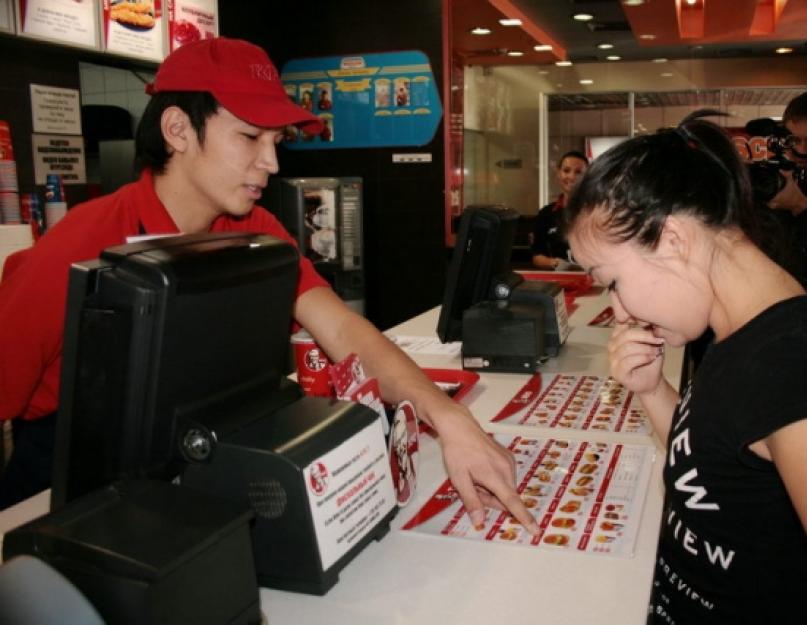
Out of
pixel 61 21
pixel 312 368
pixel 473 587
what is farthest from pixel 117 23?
pixel 473 587

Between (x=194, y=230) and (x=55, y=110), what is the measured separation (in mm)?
2954

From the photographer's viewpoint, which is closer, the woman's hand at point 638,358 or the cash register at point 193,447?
the cash register at point 193,447

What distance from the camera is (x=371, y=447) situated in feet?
3.89

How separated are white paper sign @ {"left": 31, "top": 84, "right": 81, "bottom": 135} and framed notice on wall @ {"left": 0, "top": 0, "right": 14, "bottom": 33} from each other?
0.44 metres

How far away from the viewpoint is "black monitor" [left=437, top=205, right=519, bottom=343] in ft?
7.62

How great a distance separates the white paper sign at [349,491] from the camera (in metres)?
1.06

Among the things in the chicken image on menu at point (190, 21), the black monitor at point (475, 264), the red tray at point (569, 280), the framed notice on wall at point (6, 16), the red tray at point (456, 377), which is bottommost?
the red tray at point (456, 377)

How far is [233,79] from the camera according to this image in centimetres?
163

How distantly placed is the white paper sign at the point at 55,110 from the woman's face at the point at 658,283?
3755 mm

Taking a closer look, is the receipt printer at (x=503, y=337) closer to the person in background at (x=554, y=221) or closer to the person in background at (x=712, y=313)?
the person in background at (x=712, y=313)

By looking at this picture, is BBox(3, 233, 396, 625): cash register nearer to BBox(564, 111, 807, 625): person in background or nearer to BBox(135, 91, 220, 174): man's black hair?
BBox(564, 111, 807, 625): person in background

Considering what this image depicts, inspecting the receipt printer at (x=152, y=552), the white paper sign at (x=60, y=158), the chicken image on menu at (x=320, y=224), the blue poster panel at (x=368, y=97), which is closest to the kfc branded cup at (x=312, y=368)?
the receipt printer at (x=152, y=552)

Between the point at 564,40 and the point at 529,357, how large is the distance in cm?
875

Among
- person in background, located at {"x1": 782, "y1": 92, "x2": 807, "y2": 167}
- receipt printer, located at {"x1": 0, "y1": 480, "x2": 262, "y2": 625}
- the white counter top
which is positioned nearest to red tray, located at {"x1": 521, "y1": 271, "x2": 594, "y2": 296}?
person in background, located at {"x1": 782, "y1": 92, "x2": 807, "y2": 167}
